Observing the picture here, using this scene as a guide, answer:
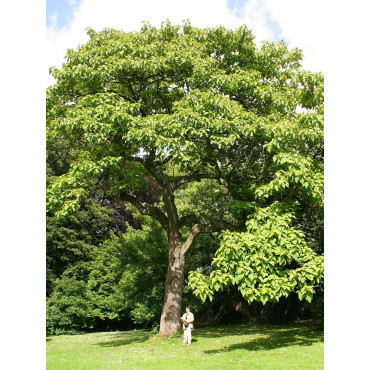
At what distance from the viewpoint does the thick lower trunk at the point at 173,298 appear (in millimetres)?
13570

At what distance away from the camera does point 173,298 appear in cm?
→ 1377

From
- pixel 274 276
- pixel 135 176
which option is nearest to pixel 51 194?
pixel 135 176

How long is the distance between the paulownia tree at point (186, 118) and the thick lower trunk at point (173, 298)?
4cm

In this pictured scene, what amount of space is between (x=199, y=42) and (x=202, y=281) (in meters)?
9.35

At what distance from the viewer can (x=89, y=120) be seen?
11.2 meters

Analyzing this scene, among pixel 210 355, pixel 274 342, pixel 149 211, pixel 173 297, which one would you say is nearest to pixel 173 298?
pixel 173 297

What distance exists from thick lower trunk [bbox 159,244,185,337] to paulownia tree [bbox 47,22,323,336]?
Answer: 0.04 meters

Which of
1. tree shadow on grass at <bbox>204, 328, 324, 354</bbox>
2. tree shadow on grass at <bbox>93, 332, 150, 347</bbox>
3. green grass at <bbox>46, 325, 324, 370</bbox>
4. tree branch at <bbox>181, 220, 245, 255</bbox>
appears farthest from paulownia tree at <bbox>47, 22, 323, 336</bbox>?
tree shadow on grass at <bbox>204, 328, 324, 354</bbox>

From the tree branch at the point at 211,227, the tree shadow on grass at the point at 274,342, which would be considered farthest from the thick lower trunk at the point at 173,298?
the tree shadow on grass at the point at 274,342

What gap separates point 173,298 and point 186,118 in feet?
22.4

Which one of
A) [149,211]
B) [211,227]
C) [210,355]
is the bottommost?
[210,355]

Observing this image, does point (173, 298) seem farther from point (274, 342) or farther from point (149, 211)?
point (274, 342)

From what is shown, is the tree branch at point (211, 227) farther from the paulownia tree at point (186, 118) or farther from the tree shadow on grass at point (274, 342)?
the tree shadow on grass at point (274, 342)

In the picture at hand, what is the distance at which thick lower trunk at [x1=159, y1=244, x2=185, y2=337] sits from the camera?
534 inches
